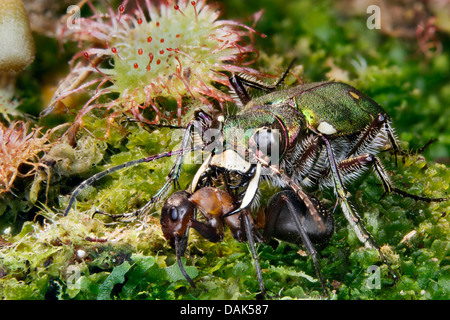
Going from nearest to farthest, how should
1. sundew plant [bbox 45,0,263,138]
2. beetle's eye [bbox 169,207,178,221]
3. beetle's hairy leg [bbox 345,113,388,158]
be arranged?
beetle's eye [bbox 169,207,178,221] < beetle's hairy leg [bbox 345,113,388,158] < sundew plant [bbox 45,0,263,138]

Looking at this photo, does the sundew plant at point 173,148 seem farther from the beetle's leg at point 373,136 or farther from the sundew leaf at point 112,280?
the beetle's leg at point 373,136

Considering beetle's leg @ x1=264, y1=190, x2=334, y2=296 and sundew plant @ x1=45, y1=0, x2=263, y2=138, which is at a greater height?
sundew plant @ x1=45, y1=0, x2=263, y2=138

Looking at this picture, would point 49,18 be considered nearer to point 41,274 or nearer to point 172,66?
point 172,66

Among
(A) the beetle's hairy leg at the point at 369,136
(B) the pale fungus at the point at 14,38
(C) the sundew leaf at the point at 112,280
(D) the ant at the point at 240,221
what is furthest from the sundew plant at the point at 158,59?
(C) the sundew leaf at the point at 112,280

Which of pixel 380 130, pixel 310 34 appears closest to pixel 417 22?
pixel 310 34

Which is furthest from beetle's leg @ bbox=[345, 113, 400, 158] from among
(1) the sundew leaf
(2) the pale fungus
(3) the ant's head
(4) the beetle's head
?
(2) the pale fungus

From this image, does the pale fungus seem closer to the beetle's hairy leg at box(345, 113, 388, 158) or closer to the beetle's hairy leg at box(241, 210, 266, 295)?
the beetle's hairy leg at box(241, 210, 266, 295)

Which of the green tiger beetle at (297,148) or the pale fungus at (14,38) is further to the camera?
the pale fungus at (14,38)
